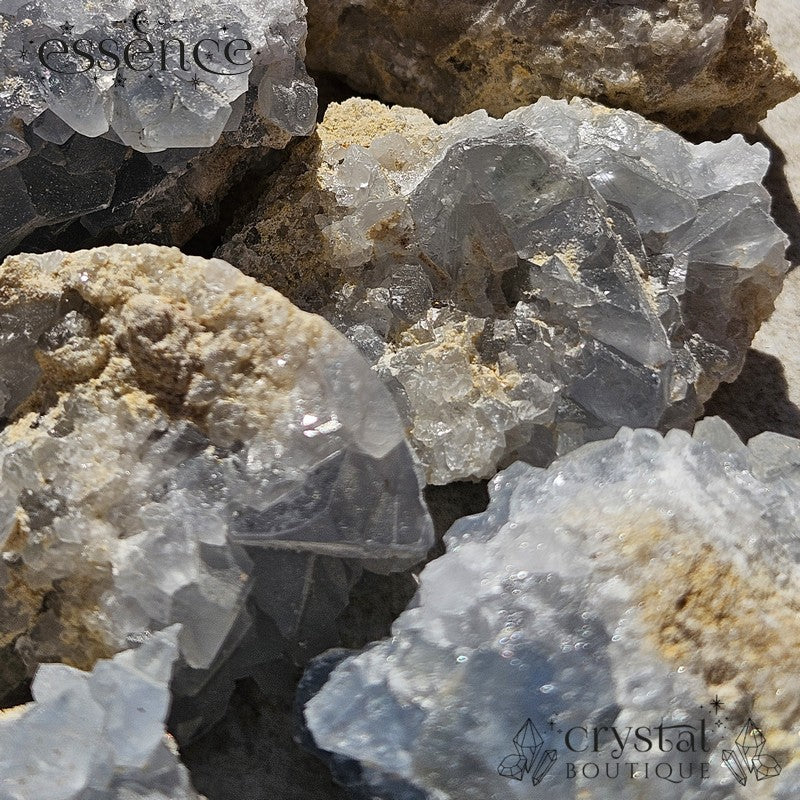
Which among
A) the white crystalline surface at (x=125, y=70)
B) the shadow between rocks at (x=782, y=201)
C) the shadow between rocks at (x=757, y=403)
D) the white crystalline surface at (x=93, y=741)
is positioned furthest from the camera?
the shadow between rocks at (x=782, y=201)

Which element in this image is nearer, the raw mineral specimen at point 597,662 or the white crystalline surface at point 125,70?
the raw mineral specimen at point 597,662

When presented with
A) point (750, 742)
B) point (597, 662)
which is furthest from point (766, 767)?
point (597, 662)

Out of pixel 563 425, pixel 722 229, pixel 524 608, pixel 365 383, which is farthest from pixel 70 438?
pixel 722 229

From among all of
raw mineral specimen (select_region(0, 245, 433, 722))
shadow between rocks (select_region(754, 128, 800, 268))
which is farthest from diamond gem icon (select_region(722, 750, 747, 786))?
shadow between rocks (select_region(754, 128, 800, 268))

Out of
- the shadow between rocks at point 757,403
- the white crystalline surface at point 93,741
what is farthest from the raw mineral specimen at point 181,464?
the shadow between rocks at point 757,403

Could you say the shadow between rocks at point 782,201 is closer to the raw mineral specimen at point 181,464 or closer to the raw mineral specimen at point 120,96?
the raw mineral specimen at point 120,96

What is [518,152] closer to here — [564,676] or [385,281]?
[385,281]

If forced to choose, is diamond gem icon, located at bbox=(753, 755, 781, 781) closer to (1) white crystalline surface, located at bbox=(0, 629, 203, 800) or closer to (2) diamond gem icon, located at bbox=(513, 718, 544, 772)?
(2) diamond gem icon, located at bbox=(513, 718, 544, 772)
